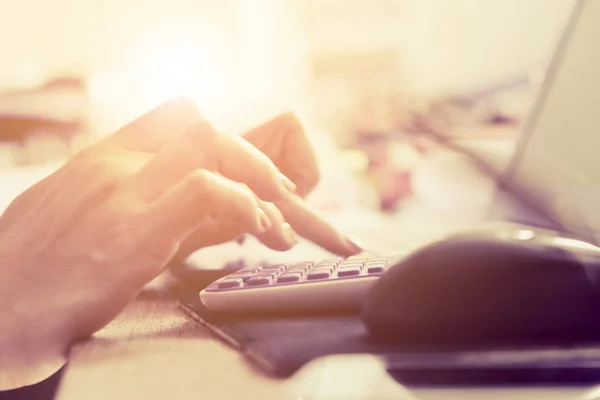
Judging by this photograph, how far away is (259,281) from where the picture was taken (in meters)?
0.35

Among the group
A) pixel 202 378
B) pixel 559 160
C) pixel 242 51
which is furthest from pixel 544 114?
pixel 202 378

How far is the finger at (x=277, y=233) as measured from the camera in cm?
41

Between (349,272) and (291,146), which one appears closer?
(349,272)

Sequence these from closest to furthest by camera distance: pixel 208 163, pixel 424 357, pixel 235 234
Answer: pixel 424 357 < pixel 208 163 < pixel 235 234

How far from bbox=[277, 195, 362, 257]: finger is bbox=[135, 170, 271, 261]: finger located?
0.09 m

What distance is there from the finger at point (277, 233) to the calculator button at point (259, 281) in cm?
6

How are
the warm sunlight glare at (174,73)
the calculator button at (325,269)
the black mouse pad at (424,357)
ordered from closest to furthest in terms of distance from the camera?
the black mouse pad at (424,357) < the calculator button at (325,269) < the warm sunlight glare at (174,73)

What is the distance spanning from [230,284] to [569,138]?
0.36 m

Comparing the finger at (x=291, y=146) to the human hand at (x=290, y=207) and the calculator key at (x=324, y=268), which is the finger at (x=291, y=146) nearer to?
the human hand at (x=290, y=207)

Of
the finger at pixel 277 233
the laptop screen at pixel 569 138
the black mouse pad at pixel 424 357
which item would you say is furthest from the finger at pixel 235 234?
the laptop screen at pixel 569 138

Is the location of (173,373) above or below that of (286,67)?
below

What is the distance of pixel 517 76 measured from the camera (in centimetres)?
51

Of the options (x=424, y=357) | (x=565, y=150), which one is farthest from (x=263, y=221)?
(x=565, y=150)

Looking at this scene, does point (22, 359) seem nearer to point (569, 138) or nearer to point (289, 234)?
point (289, 234)
